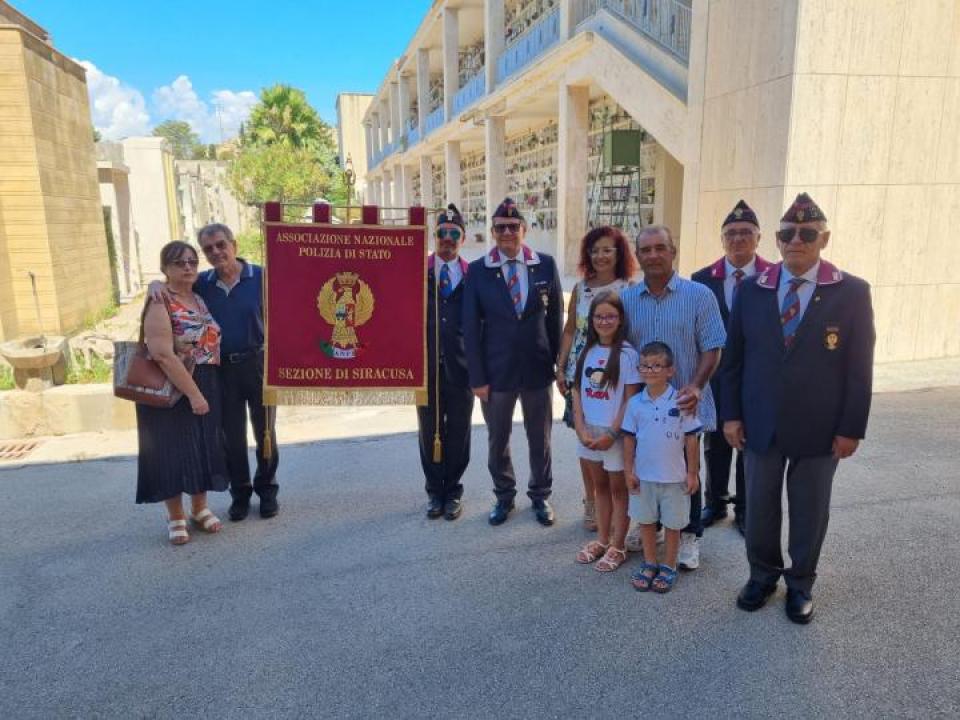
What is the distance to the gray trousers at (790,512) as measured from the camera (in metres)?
2.88

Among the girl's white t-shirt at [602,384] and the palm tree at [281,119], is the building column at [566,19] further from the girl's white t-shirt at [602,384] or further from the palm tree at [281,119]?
the palm tree at [281,119]

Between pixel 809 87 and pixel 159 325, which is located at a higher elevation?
pixel 809 87

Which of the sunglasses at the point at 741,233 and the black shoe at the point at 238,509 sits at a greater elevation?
the sunglasses at the point at 741,233

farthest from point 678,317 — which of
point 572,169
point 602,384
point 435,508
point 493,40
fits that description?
point 493,40

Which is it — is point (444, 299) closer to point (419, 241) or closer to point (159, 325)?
point (419, 241)

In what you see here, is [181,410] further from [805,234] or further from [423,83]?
[423,83]

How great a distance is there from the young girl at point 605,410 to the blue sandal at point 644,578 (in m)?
0.17

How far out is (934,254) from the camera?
24.1 feet

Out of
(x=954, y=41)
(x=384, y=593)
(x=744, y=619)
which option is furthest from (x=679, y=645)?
(x=954, y=41)

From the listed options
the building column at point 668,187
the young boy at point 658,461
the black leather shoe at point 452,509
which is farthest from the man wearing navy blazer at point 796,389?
the building column at point 668,187

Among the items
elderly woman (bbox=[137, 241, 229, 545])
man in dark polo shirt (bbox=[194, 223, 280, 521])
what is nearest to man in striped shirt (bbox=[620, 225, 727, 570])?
man in dark polo shirt (bbox=[194, 223, 280, 521])

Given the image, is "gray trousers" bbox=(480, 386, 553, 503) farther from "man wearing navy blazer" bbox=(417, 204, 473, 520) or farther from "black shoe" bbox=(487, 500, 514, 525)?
"man wearing navy blazer" bbox=(417, 204, 473, 520)

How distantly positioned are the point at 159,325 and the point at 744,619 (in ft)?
10.8

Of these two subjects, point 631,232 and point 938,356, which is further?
point 631,232
